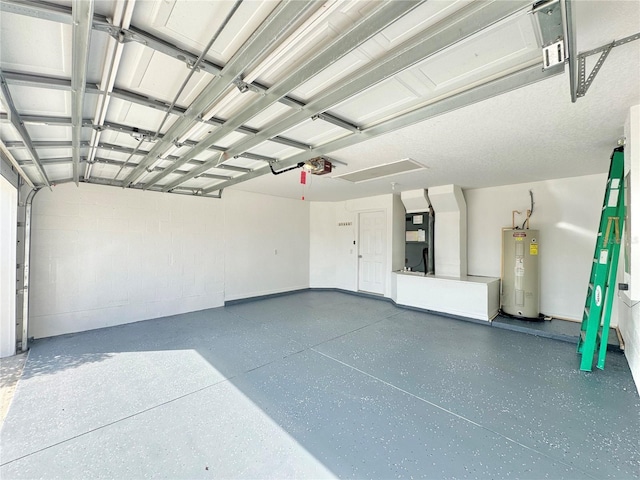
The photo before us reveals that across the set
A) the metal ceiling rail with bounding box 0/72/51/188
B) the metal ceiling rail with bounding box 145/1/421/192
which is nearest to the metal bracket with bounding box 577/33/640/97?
the metal ceiling rail with bounding box 145/1/421/192

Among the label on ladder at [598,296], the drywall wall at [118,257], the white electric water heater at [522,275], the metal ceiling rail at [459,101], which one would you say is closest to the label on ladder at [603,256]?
the label on ladder at [598,296]

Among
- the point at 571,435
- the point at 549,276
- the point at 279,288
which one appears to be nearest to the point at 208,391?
the point at 571,435

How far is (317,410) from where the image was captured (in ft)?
7.07

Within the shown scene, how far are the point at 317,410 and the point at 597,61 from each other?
3.06 m

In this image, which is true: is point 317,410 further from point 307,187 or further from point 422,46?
point 307,187

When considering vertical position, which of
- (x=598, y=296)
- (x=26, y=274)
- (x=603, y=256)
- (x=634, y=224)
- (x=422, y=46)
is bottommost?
(x=598, y=296)

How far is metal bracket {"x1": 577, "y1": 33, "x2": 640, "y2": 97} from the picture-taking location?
137 cm

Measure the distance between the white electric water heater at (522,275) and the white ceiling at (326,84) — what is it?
1.53 meters

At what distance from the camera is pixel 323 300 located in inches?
244

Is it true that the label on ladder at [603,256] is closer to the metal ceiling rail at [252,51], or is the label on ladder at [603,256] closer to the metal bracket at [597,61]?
the metal bracket at [597,61]

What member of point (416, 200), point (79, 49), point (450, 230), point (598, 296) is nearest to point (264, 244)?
point (416, 200)

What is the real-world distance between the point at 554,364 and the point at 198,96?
4.45 metres

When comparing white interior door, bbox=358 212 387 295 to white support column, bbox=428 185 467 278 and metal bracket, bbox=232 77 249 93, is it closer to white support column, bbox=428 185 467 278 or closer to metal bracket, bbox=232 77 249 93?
white support column, bbox=428 185 467 278

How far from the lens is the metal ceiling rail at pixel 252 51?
1.11 m
